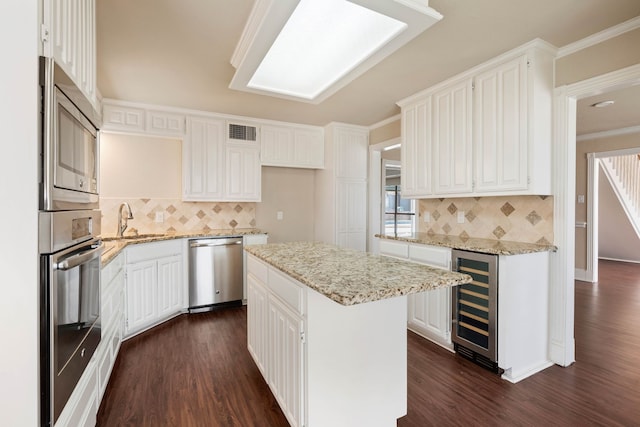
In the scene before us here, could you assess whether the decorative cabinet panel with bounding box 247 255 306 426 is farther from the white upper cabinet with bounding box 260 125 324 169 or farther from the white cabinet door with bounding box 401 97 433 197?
the white upper cabinet with bounding box 260 125 324 169

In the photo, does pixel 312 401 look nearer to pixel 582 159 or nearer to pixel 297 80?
pixel 297 80

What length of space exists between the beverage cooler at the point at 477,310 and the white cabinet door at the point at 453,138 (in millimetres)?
731

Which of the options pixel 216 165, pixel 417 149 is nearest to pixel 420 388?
pixel 417 149

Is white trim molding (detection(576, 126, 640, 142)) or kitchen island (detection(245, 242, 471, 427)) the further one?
white trim molding (detection(576, 126, 640, 142))

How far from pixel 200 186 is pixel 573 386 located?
3.99 metres

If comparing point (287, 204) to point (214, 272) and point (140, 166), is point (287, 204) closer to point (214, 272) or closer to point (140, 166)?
point (214, 272)

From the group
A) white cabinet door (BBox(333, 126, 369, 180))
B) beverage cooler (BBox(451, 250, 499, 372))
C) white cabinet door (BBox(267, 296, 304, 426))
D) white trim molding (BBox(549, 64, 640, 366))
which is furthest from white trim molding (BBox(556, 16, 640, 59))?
white cabinet door (BBox(267, 296, 304, 426))

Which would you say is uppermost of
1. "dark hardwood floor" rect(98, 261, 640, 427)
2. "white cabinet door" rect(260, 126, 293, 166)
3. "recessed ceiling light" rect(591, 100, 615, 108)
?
"recessed ceiling light" rect(591, 100, 615, 108)

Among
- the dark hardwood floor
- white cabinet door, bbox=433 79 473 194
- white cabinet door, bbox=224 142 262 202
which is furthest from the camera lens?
white cabinet door, bbox=224 142 262 202

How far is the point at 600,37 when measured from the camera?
217 cm

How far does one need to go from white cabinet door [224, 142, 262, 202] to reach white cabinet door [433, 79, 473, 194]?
7.58 feet

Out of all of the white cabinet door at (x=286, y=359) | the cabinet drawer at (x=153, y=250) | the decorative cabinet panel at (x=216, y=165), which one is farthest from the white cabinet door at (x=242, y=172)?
the white cabinet door at (x=286, y=359)

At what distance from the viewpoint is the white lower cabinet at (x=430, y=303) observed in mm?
2607

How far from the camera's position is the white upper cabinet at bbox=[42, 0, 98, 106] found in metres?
0.97
